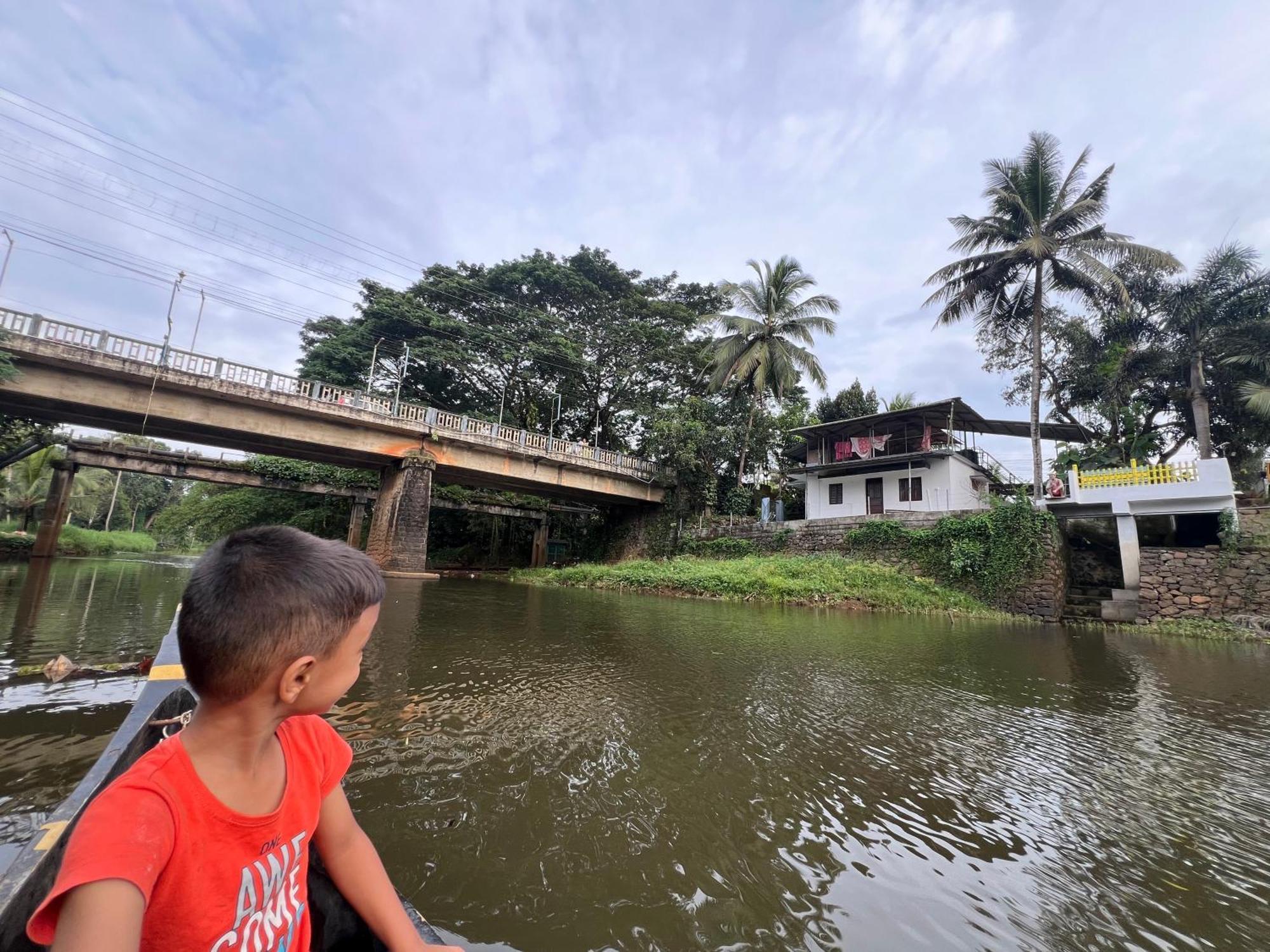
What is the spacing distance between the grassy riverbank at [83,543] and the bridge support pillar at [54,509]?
0.58 meters

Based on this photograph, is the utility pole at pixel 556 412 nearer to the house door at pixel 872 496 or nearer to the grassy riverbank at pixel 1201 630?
the house door at pixel 872 496

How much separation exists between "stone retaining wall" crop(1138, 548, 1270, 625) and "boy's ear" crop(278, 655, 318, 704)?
16371 mm

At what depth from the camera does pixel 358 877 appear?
1.15 metres

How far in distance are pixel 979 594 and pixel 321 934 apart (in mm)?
16390

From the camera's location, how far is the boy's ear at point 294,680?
93 centimetres

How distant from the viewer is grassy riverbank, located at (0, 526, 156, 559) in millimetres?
18744

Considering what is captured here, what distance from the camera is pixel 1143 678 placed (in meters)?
6.03

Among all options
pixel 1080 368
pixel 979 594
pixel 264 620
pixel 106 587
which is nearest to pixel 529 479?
pixel 106 587

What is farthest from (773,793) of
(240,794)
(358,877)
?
(240,794)

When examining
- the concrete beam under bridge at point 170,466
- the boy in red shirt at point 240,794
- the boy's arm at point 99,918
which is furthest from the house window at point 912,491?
the concrete beam under bridge at point 170,466

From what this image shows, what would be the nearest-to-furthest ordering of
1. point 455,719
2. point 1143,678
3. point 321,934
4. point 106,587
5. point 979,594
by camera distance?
point 321,934 < point 455,719 < point 1143,678 < point 106,587 < point 979,594

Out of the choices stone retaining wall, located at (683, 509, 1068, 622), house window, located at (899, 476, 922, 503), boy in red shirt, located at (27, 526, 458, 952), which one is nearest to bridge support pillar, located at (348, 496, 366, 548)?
stone retaining wall, located at (683, 509, 1068, 622)

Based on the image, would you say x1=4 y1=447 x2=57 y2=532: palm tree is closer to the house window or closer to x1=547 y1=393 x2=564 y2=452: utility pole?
x1=547 y1=393 x2=564 y2=452: utility pole

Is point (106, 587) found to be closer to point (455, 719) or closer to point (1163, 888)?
point (455, 719)
